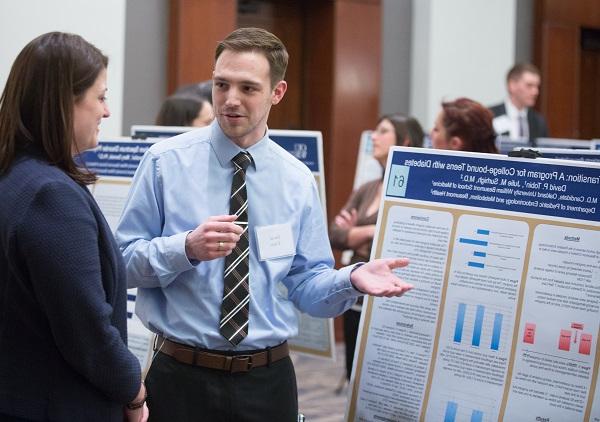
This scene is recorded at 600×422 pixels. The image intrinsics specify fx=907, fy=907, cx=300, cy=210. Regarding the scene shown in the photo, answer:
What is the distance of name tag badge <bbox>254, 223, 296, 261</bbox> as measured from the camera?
2451 mm

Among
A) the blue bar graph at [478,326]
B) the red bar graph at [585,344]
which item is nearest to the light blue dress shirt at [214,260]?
the blue bar graph at [478,326]

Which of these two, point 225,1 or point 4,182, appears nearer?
point 4,182

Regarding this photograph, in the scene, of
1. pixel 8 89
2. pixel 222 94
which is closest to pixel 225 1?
pixel 222 94

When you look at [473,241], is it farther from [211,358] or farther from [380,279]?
[211,358]

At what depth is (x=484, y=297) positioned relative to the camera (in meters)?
2.52

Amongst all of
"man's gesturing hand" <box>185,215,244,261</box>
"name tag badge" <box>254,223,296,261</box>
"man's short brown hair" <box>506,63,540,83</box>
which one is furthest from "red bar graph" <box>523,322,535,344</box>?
"man's short brown hair" <box>506,63,540,83</box>

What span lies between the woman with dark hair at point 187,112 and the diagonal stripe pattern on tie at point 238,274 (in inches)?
68.2

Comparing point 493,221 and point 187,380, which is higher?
point 493,221

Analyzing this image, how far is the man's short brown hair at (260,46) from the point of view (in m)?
2.44

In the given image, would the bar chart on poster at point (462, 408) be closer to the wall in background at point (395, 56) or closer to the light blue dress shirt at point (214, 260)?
the light blue dress shirt at point (214, 260)

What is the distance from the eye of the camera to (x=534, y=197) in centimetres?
249

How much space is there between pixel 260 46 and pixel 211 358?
843 millimetres

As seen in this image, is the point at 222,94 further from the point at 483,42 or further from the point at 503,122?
the point at 483,42

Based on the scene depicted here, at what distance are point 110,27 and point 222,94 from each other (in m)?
3.65
